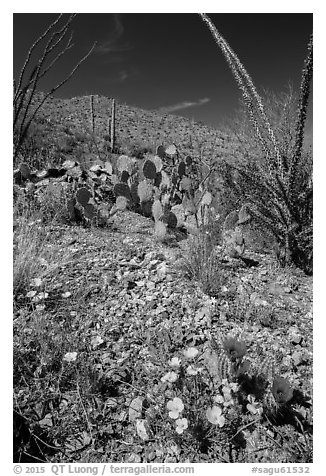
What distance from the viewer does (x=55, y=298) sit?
2.36 m

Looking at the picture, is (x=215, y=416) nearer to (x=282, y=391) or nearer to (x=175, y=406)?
(x=175, y=406)

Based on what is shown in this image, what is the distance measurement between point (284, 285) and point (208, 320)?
2.38 ft

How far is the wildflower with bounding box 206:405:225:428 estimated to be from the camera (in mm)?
1461

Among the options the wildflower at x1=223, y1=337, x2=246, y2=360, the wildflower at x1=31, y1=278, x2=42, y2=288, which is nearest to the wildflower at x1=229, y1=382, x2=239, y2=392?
the wildflower at x1=223, y1=337, x2=246, y2=360

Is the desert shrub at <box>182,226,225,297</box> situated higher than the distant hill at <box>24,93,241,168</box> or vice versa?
the distant hill at <box>24,93,241,168</box>

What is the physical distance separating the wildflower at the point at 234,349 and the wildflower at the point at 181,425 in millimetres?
376

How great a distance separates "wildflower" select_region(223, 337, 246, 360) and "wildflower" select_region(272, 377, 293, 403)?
0.19 meters

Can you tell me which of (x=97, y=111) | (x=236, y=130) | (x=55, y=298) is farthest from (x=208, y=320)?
(x=97, y=111)

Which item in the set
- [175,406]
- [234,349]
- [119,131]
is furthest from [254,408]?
[119,131]

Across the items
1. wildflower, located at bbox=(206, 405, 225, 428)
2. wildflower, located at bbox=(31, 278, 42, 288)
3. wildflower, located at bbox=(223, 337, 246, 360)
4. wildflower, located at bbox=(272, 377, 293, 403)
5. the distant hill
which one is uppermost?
the distant hill

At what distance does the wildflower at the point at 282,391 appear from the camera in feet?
4.92

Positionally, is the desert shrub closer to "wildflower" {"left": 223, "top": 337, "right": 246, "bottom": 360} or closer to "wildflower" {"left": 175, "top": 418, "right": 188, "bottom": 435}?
"wildflower" {"left": 223, "top": 337, "right": 246, "bottom": 360}

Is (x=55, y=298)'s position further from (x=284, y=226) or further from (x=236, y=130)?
(x=236, y=130)

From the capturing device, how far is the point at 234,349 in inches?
65.1
